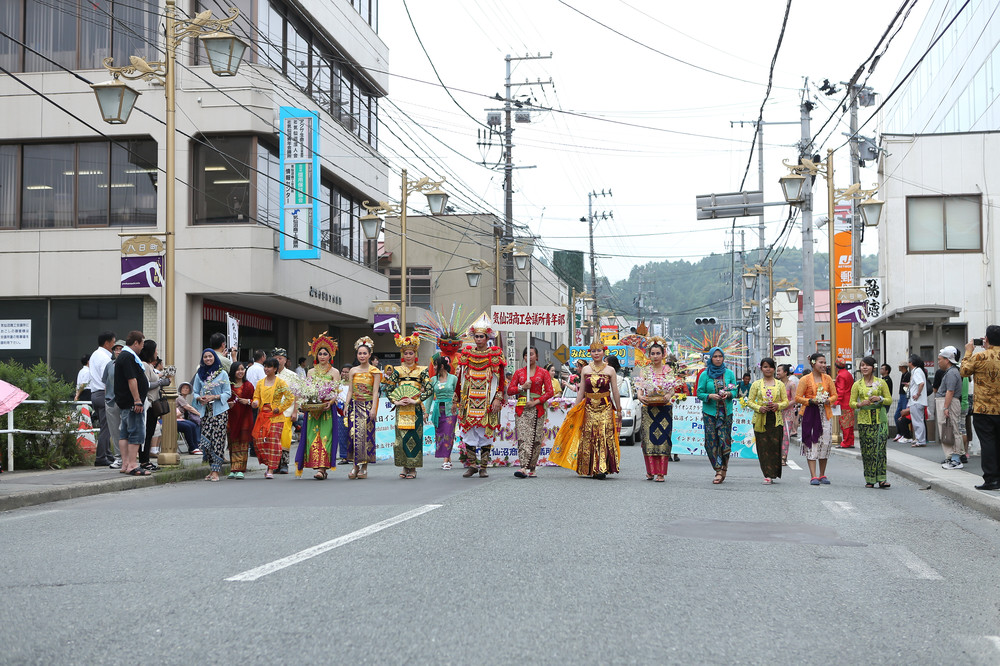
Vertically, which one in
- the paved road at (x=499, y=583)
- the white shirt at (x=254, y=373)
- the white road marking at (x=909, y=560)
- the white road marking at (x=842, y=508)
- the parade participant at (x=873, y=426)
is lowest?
the white road marking at (x=842, y=508)

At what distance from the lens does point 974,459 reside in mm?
18062

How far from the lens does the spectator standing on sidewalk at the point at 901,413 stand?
872 inches

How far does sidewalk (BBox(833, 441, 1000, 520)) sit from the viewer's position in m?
11.4

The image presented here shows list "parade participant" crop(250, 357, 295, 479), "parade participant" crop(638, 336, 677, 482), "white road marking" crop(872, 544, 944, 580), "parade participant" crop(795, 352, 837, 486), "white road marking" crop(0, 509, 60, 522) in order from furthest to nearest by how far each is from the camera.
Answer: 1. "parade participant" crop(250, 357, 295, 479)
2. "parade participant" crop(795, 352, 837, 486)
3. "parade participant" crop(638, 336, 677, 482)
4. "white road marking" crop(0, 509, 60, 522)
5. "white road marking" crop(872, 544, 944, 580)

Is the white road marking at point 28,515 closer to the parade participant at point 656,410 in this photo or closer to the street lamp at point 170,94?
the street lamp at point 170,94

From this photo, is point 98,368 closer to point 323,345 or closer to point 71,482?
point 71,482

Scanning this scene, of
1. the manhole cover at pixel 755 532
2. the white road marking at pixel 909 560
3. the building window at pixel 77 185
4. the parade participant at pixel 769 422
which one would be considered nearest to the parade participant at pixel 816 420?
the parade participant at pixel 769 422

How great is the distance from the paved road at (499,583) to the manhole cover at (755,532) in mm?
31

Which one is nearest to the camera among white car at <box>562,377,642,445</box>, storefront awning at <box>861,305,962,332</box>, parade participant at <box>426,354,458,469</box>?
parade participant at <box>426,354,458,469</box>

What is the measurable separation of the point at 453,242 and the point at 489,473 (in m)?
40.3

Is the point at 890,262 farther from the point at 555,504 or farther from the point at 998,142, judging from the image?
the point at 555,504

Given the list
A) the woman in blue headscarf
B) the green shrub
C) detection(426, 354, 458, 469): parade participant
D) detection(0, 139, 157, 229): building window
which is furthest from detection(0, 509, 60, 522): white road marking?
detection(0, 139, 157, 229): building window

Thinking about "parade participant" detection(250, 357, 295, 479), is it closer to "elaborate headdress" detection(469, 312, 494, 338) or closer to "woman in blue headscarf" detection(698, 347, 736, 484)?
"elaborate headdress" detection(469, 312, 494, 338)

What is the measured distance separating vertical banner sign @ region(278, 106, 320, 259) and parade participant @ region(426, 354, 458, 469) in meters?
10.1
